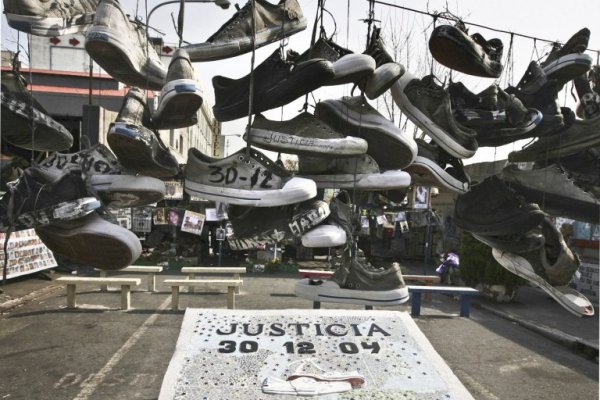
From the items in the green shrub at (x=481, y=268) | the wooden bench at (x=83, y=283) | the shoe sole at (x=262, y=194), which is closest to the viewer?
the shoe sole at (x=262, y=194)

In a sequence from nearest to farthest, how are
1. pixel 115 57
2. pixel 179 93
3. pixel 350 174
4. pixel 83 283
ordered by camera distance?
pixel 179 93 < pixel 115 57 < pixel 350 174 < pixel 83 283

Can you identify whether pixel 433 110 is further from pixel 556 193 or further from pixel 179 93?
pixel 179 93

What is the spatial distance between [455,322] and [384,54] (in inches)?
254

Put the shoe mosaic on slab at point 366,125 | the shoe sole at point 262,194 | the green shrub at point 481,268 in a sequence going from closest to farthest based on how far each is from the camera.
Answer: the shoe sole at point 262,194
the shoe mosaic on slab at point 366,125
the green shrub at point 481,268

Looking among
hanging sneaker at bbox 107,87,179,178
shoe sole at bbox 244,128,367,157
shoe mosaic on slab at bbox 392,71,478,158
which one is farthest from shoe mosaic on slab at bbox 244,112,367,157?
shoe mosaic on slab at bbox 392,71,478,158

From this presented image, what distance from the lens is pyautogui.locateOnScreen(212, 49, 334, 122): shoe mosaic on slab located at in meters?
2.02

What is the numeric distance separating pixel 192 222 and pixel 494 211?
9781 millimetres

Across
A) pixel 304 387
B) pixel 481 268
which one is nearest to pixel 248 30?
pixel 304 387

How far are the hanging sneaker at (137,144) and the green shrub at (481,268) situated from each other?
8300mm

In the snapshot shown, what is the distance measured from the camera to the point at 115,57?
2.02m

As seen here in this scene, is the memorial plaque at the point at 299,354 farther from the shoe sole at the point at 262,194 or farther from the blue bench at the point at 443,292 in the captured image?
the blue bench at the point at 443,292

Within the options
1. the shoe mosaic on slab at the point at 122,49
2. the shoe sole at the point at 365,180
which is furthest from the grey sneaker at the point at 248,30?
the shoe sole at the point at 365,180

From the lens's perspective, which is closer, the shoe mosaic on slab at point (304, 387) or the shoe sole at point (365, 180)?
the shoe mosaic on slab at point (304, 387)

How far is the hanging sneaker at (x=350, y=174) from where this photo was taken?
2305mm
